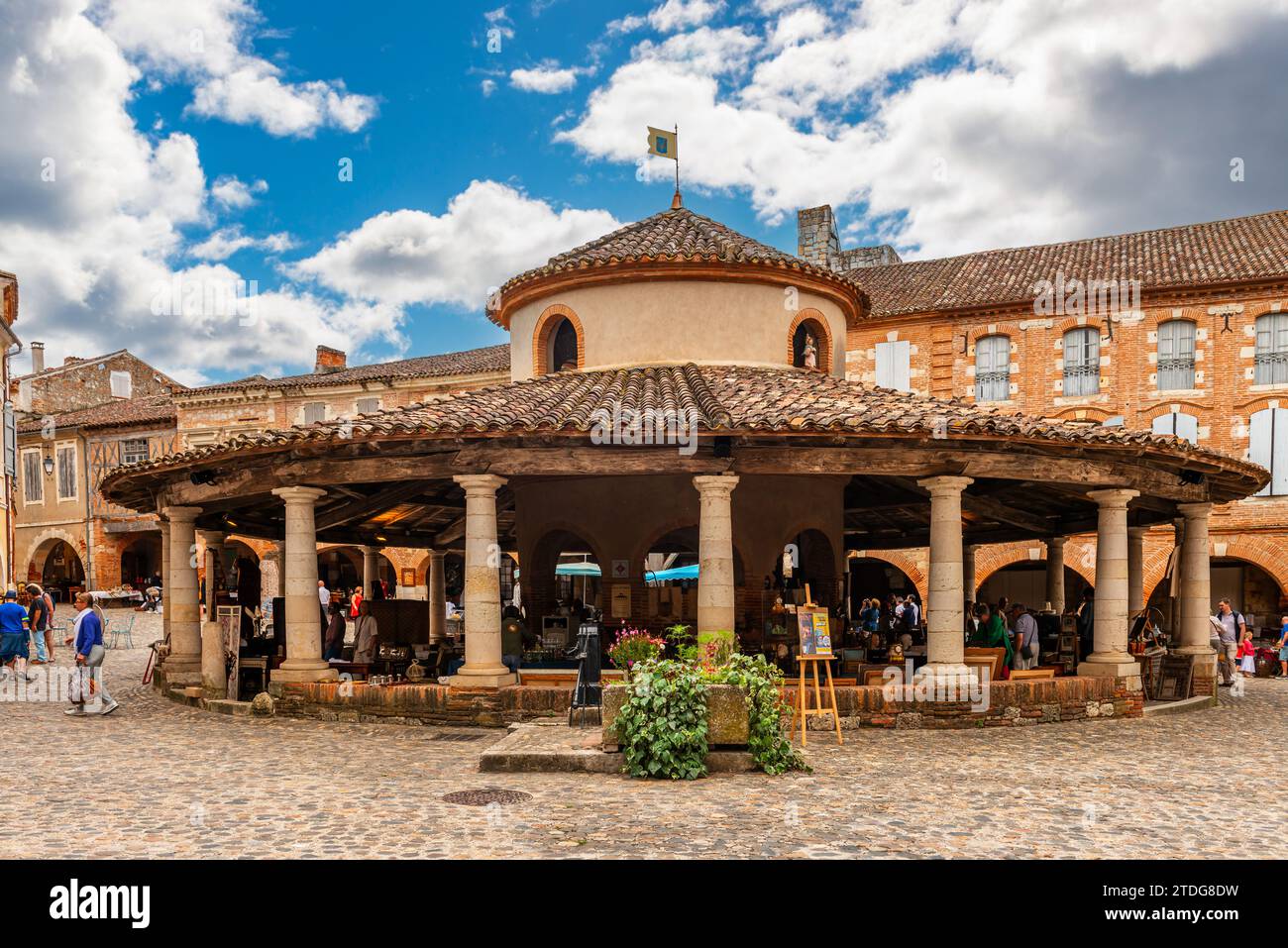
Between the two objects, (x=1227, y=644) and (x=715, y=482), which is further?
(x=1227, y=644)

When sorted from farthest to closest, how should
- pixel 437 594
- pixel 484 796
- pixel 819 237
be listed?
pixel 819 237
pixel 437 594
pixel 484 796

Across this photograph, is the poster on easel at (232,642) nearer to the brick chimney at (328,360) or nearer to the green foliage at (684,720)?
the green foliage at (684,720)

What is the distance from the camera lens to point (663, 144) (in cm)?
1855

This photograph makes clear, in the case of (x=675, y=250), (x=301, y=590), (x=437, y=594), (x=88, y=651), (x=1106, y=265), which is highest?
(x=1106, y=265)

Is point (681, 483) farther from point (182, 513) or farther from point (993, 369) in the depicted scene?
point (993, 369)

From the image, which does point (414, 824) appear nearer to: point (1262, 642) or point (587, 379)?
point (587, 379)

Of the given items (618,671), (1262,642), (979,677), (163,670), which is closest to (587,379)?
(618,671)

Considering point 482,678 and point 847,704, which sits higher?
point 482,678

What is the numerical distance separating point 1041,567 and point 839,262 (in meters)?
13.0

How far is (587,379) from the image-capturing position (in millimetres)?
16109

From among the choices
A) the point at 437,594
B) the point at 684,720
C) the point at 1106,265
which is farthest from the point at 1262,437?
the point at 684,720

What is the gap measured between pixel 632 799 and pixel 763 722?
1.79m

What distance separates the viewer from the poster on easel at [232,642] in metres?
15.2

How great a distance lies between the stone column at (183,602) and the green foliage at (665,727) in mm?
10040
